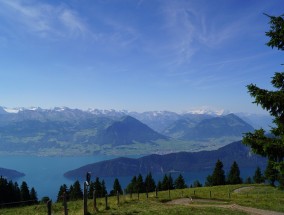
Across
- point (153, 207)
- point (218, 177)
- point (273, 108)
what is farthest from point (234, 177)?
point (273, 108)

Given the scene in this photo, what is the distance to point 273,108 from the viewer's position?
18078 millimetres

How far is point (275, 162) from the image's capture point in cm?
1712

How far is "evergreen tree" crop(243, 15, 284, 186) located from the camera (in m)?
17.4

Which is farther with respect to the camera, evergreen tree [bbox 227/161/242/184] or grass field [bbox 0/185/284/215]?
evergreen tree [bbox 227/161/242/184]

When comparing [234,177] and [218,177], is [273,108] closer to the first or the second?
[218,177]

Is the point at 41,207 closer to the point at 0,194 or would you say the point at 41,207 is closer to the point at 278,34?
the point at 278,34

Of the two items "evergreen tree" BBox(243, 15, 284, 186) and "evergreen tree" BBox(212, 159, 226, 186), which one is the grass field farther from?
"evergreen tree" BBox(212, 159, 226, 186)

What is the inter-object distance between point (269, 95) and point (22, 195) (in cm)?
11900

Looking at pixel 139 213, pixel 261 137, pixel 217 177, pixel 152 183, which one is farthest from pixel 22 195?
pixel 261 137

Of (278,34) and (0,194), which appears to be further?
(0,194)

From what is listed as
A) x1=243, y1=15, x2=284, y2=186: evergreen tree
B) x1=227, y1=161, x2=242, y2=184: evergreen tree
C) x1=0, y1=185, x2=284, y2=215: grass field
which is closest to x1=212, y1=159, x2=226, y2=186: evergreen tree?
x1=227, y1=161, x2=242, y2=184: evergreen tree

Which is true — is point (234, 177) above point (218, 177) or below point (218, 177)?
below

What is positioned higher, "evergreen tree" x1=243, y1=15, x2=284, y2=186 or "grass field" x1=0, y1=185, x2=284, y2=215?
"evergreen tree" x1=243, y1=15, x2=284, y2=186

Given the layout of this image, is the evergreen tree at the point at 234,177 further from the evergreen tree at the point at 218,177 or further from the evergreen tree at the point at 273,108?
the evergreen tree at the point at 273,108
